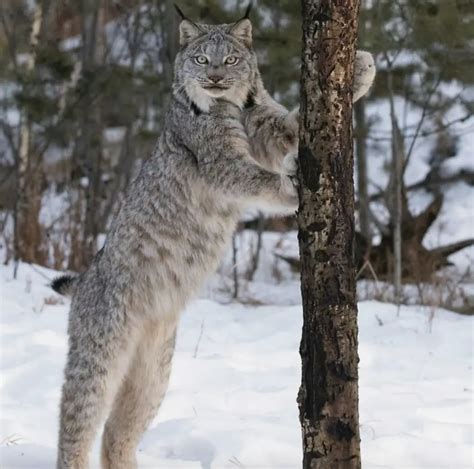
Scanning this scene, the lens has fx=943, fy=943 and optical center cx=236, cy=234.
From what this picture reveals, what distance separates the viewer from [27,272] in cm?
835

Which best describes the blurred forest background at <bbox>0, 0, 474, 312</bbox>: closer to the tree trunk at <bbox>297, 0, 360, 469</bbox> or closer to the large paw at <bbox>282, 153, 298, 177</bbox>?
the large paw at <bbox>282, 153, 298, 177</bbox>

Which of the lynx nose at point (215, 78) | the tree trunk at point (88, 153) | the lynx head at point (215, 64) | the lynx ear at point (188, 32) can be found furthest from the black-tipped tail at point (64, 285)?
the tree trunk at point (88, 153)

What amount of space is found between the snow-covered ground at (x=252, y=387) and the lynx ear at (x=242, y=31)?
6.09 feet

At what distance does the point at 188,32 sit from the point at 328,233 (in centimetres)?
199

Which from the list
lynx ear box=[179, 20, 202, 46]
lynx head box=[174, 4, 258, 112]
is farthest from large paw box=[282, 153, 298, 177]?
lynx ear box=[179, 20, 202, 46]

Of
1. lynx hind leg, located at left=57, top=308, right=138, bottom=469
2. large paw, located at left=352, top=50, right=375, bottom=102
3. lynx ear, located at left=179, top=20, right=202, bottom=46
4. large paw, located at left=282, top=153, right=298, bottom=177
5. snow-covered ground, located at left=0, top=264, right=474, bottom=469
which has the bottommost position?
snow-covered ground, located at left=0, top=264, right=474, bottom=469

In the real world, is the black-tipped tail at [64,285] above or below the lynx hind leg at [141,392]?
above

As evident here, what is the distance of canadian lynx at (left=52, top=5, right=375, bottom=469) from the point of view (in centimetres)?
398

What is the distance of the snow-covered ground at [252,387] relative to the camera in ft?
13.8

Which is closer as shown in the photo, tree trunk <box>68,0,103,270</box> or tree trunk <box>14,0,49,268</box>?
tree trunk <box>14,0,49,268</box>

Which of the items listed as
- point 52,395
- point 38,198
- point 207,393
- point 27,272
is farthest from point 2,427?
point 38,198

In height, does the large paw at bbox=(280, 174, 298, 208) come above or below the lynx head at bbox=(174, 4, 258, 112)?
below

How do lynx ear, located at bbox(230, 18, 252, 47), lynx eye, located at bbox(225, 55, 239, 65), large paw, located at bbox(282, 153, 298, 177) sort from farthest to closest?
lynx ear, located at bbox(230, 18, 252, 47), lynx eye, located at bbox(225, 55, 239, 65), large paw, located at bbox(282, 153, 298, 177)

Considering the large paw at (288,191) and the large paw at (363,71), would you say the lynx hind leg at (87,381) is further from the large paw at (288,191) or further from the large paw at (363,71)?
the large paw at (363,71)
